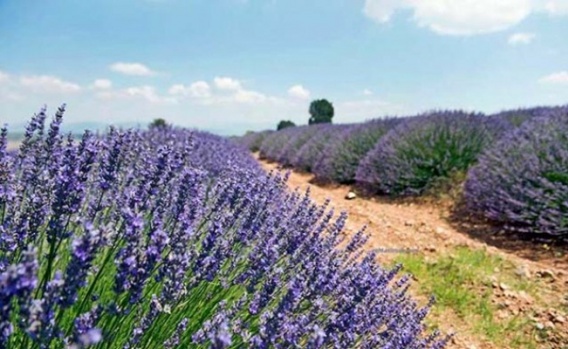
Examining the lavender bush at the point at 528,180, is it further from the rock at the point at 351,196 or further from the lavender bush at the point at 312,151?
the lavender bush at the point at 312,151

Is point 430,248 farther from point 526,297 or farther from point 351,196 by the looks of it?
point 351,196

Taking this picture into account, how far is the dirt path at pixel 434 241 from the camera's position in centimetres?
341

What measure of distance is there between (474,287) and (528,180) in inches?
78.1

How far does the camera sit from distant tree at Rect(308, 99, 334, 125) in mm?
34569

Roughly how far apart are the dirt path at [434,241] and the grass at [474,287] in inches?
3.1

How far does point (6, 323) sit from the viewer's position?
0.84m

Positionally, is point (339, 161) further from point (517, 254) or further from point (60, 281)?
point (60, 281)

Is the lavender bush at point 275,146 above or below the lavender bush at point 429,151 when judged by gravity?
below

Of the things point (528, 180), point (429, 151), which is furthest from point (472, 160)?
point (528, 180)

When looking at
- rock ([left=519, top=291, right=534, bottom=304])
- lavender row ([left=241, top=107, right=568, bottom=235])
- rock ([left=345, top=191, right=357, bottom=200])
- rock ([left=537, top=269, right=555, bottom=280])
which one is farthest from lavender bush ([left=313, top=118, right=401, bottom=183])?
rock ([left=519, top=291, right=534, bottom=304])

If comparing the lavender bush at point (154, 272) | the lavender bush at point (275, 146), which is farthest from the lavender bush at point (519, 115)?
the lavender bush at point (154, 272)

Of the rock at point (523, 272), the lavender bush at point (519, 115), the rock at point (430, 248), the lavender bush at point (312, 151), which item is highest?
the lavender bush at point (519, 115)

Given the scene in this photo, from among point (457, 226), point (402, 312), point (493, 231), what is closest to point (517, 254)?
point (493, 231)

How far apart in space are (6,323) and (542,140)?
5902mm
